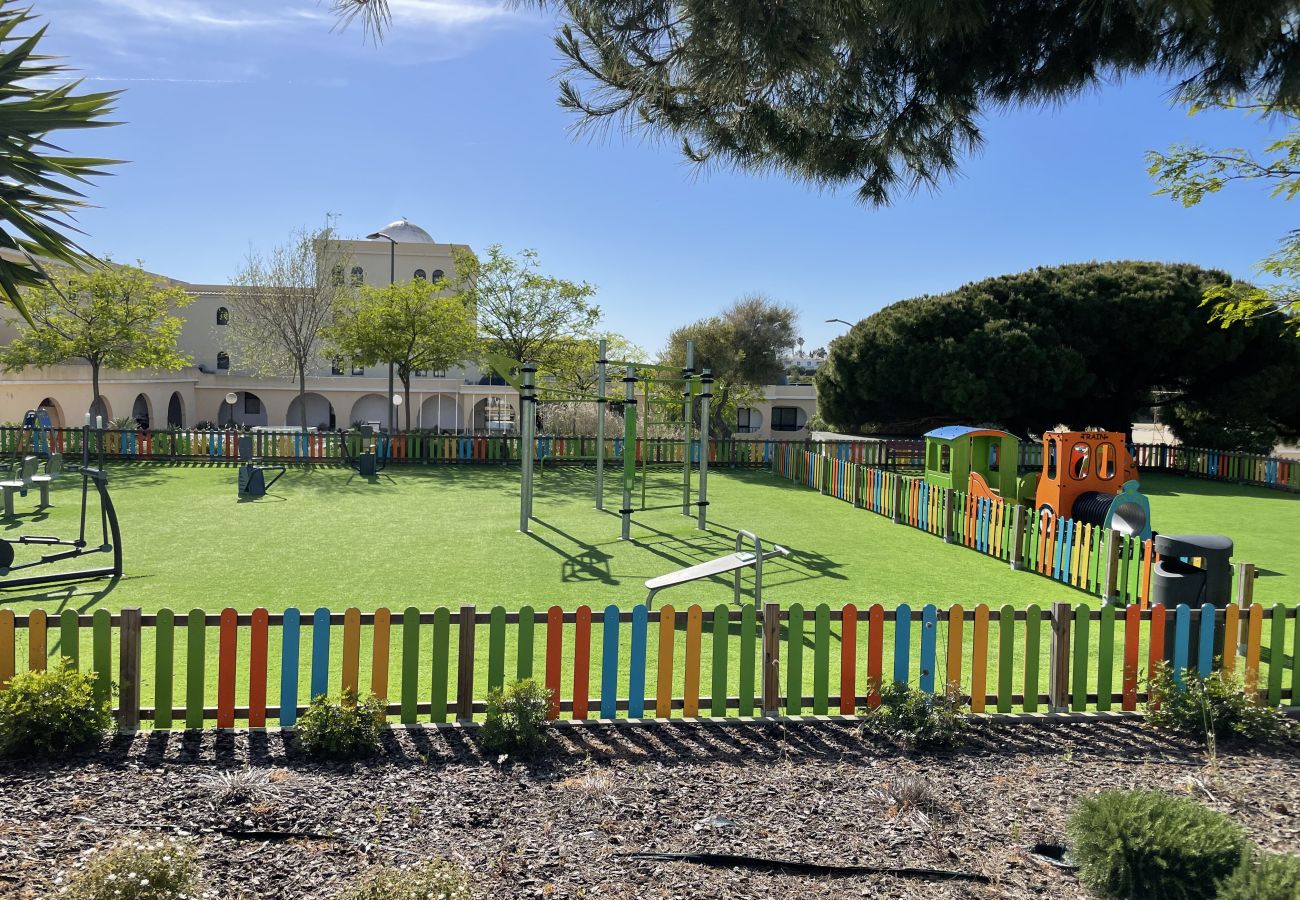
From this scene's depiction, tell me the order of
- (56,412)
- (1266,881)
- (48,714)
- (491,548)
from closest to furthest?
(1266,881)
(48,714)
(491,548)
(56,412)

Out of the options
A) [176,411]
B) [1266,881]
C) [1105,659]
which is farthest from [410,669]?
[176,411]

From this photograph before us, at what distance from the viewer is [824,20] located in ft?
13.6

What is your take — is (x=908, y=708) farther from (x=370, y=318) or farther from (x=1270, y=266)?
(x=370, y=318)

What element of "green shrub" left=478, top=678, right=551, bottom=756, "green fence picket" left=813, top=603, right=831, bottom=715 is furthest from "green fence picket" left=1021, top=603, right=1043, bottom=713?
"green shrub" left=478, top=678, right=551, bottom=756

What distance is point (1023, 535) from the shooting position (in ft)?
39.3

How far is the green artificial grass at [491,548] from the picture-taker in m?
9.88

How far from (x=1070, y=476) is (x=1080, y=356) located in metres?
17.3

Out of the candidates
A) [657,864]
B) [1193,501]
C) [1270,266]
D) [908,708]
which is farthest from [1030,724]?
[1193,501]

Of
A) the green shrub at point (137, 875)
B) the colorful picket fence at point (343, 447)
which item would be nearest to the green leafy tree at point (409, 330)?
the colorful picket fence at point (343, 447)

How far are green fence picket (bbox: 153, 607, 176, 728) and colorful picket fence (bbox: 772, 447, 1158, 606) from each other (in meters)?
9.39

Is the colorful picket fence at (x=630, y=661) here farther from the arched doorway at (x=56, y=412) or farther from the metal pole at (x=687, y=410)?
the arched doorway at (x=56, y=412)

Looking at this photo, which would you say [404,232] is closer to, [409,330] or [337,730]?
[409,330]

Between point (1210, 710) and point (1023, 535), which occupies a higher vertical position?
point (1023, 535)

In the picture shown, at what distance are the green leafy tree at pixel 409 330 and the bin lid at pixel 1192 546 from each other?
2408cm
